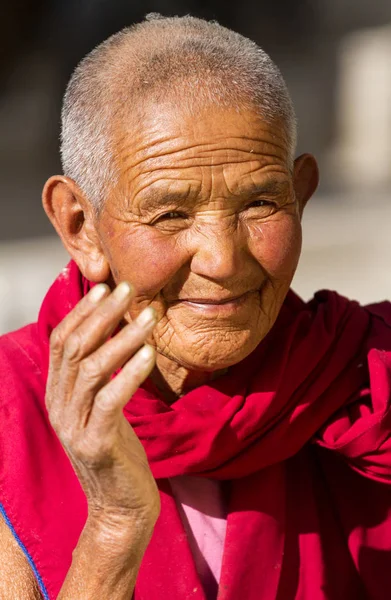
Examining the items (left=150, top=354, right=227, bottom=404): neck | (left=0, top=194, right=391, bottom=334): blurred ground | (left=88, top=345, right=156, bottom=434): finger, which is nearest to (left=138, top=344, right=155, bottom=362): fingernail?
(left=88, top=345, right=156, bottom=434): finger

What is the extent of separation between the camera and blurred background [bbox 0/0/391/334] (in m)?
10.6

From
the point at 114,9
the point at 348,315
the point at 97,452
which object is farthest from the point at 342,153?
the point at 97,452

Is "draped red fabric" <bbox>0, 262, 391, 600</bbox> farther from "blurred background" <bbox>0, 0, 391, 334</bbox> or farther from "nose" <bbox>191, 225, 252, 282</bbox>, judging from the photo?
"blurred background" <bbox>0, 0, 391, 334</bbox>

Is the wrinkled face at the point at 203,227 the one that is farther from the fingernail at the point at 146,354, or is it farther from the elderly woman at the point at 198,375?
the fingernail at the point at 146,354

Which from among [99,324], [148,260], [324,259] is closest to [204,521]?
[148,260]

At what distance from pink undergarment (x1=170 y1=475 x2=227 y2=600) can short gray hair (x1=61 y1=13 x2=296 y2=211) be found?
2.78 feet

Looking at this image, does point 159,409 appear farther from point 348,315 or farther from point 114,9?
point 114,9

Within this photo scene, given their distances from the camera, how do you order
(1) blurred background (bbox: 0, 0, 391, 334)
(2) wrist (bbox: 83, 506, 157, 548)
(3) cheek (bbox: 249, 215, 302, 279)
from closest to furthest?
(2) wrist (bbox: 83, 506, 157, 548), (3) cheek (bbox: 249, 215, 302, 279), (1) blurred background (bbox: 0, 0, 391, 334)

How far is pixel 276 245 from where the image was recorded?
2.48m

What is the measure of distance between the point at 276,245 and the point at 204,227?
0.67ft

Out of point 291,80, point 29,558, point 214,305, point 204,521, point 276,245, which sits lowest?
point 291,80

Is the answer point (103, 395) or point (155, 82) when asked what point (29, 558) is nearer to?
point (103, 395)

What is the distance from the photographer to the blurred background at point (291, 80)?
1064 centimetres

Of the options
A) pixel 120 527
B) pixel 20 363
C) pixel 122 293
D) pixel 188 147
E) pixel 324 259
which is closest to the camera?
pixel 122 293
